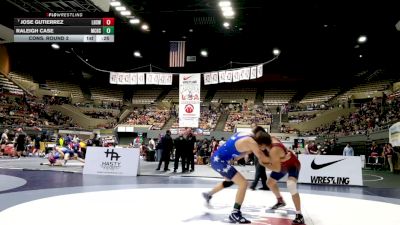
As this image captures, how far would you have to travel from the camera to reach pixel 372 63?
35969 millimetres

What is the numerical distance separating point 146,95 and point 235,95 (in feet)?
37.1

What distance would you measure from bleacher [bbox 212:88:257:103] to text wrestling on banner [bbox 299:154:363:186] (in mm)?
32223

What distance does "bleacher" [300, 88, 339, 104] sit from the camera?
38750 millimetres

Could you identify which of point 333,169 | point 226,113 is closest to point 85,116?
point 226,113

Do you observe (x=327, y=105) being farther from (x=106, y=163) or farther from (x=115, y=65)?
(x=106, y=163)

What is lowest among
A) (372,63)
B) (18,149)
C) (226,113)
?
(18,149)

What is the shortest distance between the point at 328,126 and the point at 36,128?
80.9 feet

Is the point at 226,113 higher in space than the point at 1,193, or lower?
higher

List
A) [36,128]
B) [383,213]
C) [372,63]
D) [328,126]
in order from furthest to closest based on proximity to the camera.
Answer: [372,63] < [328,126] < [36,128] < [383,213]

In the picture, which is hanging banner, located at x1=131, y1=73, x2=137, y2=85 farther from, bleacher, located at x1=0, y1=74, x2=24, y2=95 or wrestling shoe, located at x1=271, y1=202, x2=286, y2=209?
bleacher, located at x1=0, y1=74, x2=24, y2=95

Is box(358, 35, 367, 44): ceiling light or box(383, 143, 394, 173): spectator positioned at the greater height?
box(358, 35, 367, 44): ceiling light

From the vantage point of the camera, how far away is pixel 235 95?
43.7 meters

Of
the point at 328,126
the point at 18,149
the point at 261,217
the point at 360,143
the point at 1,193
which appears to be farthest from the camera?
the point at 328,126

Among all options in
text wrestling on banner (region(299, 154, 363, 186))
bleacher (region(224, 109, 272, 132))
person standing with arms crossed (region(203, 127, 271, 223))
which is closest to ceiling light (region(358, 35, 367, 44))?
bleacher (region(224, 109, 272, 132))
